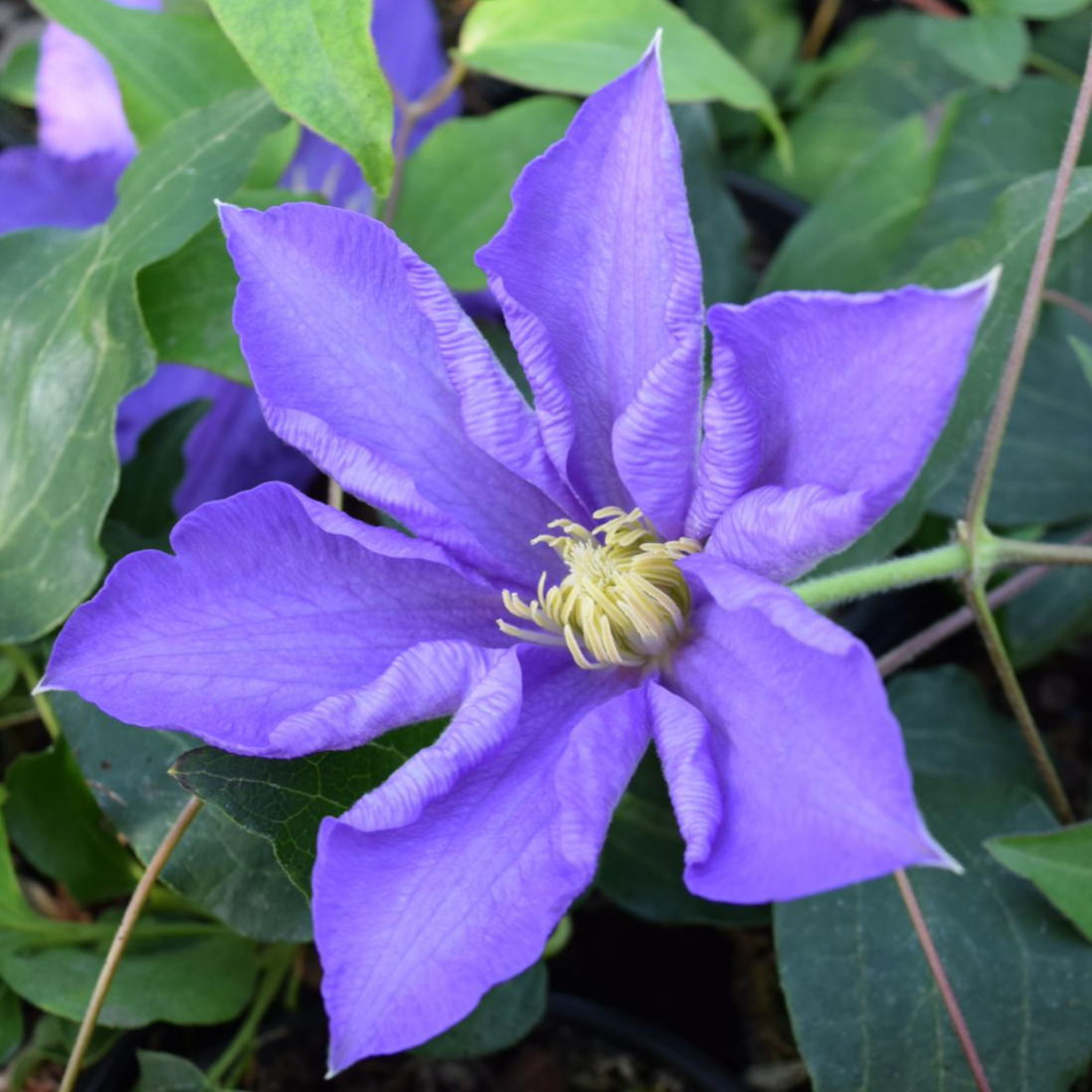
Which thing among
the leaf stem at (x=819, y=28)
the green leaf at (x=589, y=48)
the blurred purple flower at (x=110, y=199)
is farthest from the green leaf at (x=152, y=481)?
the leaf stem at (x=819, y=28)

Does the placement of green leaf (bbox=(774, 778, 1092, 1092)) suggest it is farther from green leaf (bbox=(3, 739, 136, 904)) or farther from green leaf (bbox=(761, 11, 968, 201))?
green leaf (bbox=(761, 11, 968, 201))

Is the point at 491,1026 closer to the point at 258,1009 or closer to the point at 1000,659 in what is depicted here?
the point at 258,1009

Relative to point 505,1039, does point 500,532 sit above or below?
above

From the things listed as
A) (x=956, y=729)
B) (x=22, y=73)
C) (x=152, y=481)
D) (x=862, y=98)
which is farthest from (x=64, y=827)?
(x=862, y=98)

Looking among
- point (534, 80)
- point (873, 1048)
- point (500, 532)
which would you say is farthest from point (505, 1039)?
point (534, 80)

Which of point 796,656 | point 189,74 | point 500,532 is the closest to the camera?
point 796,656

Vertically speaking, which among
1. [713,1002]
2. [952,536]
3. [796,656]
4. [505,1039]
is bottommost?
[713,1002]

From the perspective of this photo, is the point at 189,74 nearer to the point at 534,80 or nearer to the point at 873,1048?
the point at 534,80

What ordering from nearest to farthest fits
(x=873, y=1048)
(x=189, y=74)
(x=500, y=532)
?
1. (x=500, y=532)
2. (x=873, y=1048)
3. (x=189, y=74)

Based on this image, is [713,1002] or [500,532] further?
[713,1002]
